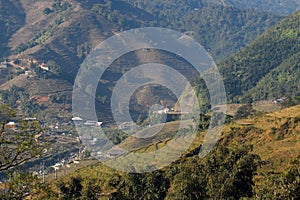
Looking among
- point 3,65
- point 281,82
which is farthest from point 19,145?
point 3,65

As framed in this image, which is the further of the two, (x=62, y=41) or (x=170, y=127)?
(x=62, y=41)

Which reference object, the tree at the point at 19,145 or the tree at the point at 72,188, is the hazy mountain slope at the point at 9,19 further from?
the tree at the point at 19,145

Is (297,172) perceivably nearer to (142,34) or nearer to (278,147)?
(278,147)

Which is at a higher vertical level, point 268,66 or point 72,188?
point 268,66

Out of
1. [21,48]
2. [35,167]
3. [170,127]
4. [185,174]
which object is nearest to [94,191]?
[185,174]

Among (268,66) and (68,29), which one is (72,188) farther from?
(68,29)

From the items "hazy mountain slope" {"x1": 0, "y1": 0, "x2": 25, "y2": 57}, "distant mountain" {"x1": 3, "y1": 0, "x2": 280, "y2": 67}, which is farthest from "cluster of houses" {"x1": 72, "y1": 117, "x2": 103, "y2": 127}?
"hazy mountain slope" {"x1": 0, "y1": 0, "x2": 25, "y2": 57}

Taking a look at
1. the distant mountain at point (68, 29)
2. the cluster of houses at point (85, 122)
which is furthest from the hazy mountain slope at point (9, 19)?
the cluster of houses at point (85, 122)

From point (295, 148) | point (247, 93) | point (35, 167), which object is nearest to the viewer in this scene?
point (295, 148)
